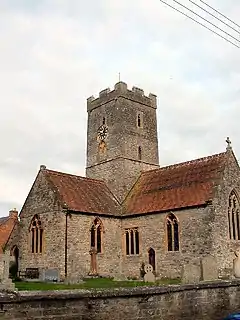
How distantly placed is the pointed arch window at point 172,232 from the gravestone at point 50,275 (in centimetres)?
750

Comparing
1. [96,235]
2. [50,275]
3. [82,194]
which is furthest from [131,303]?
[82,194]

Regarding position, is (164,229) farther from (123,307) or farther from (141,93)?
(123,307)

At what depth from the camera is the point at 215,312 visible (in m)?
12.7

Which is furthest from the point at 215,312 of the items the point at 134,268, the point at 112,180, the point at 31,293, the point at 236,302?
the point at 112,180

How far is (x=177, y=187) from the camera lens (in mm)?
29469

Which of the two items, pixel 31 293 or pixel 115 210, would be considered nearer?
pixel 31 293

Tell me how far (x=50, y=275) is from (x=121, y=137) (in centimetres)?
1423

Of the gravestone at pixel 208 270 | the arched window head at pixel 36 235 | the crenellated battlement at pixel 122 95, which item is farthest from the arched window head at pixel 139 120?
the gravestone at pixel 208 270

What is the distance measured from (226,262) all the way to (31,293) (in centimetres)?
1998

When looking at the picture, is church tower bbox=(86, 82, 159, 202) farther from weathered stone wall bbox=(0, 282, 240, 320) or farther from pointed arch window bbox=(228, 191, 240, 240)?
weathered stone wall bbox=(0, 282, 240, 320)

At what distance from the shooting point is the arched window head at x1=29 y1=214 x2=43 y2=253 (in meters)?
29.5

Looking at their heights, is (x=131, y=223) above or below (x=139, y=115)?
below

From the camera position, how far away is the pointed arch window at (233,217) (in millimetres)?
27489

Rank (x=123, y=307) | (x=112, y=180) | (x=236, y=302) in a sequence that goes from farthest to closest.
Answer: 1. (x=112, y=180)
2. (x=236, y=302)
3. (x=123, y=307)
